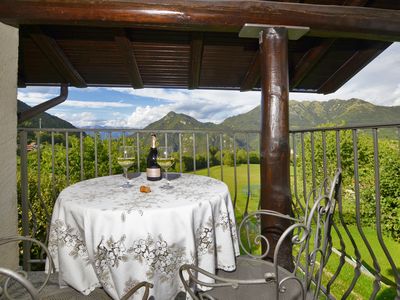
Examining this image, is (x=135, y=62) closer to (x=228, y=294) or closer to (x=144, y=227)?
(x=144, y=227)

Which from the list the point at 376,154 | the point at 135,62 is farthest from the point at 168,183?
the point at 135,62

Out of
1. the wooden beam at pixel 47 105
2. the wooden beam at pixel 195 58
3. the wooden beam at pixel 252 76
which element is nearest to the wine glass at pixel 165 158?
the wooden beam at pixel 195 58

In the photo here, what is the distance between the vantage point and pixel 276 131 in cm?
221

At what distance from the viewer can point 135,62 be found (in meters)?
3.77

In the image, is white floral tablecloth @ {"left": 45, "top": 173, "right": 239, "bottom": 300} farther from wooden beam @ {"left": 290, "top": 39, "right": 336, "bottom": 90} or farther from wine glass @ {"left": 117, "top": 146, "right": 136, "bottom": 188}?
wooden beam @ {"left": 290, "top": 39, "right": 336, "bottom": 90}

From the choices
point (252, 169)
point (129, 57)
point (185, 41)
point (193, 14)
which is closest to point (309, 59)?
point (185, 41)

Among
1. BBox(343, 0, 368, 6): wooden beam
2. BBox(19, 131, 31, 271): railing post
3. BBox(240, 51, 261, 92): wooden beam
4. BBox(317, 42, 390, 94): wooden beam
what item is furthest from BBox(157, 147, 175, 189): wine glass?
BBox(317, 42, 390, 94): wooden beam

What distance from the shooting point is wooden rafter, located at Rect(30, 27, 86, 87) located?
10.0 ft

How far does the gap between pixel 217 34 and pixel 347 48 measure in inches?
75.1

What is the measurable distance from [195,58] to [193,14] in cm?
146

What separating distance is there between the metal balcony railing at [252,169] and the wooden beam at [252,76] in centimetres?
99

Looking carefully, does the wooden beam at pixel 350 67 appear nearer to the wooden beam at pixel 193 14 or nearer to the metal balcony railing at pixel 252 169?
the metal balcony railing at pixel 252 169

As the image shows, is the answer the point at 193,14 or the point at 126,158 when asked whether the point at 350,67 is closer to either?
the point at 193,14

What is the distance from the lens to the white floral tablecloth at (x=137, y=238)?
113cm
